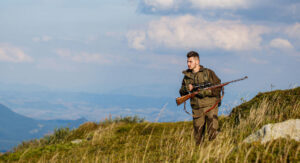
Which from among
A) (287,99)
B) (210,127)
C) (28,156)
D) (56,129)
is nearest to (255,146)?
(210,127)

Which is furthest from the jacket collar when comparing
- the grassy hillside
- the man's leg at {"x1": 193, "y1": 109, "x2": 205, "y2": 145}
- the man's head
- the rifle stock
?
the grassy hillside

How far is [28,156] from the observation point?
13023 millimetres

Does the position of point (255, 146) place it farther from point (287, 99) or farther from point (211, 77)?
point (287, 99)

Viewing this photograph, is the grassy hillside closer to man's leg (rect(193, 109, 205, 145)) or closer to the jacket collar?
man's leg (rect(193, 109, 205, 145))

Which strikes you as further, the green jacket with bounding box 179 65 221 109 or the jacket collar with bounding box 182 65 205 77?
the jacket collar with bounding box 182 65 205 77

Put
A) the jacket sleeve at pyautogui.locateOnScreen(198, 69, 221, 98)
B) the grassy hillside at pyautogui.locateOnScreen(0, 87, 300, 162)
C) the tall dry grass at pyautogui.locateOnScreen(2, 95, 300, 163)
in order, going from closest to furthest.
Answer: the tall dry grass at pyautogui.locateOnScreen(2, 95, 300, 163)
the grassy hillside at pyautogui.locateOnScreen(0, 87, 300, 162)
the jacket sleeve at pyautogui.locateOnScreen(198, 69, 221, 98)

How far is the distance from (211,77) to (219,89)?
0.36m

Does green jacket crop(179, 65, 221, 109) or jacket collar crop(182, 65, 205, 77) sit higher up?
jacket collar crop(182, 65, 205, 77)

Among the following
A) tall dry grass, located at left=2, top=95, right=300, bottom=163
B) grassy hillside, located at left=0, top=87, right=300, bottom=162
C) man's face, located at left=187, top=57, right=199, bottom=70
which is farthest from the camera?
man's face, located at left=187, top=57, right=199, bottom=70

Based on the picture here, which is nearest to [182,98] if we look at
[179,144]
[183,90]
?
A: [183,90]

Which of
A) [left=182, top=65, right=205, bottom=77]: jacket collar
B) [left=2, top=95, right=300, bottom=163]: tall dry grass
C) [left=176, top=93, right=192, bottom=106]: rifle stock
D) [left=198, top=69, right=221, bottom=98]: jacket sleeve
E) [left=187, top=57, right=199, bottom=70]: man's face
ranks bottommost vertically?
[left=2, top=95, right=300, bottom=163]: tall dry grass

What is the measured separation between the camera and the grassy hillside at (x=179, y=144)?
5.30 metres

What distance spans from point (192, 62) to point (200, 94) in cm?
80

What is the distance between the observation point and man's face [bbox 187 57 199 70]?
24.8 feet
